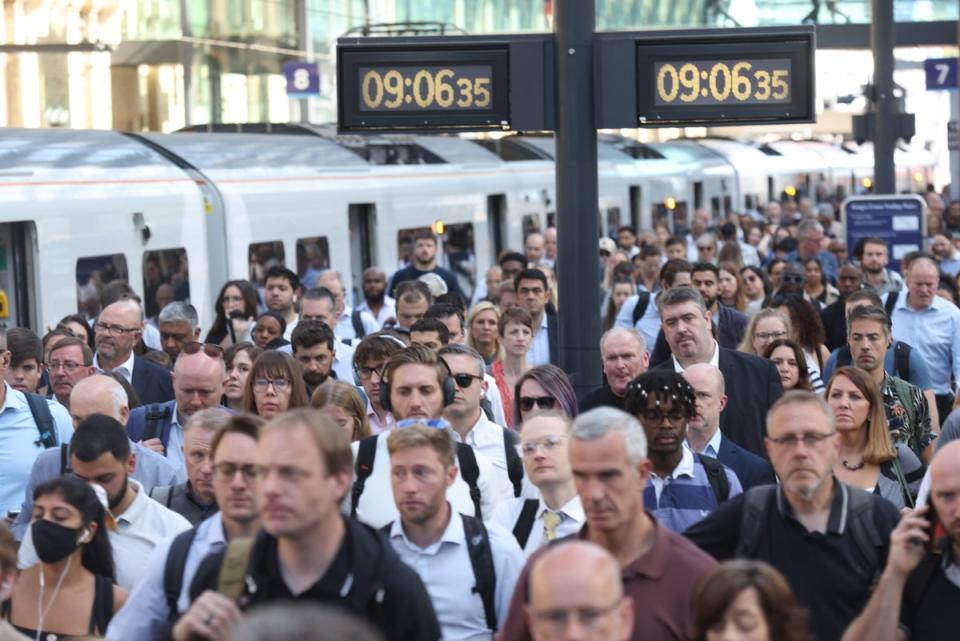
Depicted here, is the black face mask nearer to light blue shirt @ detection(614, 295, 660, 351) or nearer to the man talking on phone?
the man talking on phone

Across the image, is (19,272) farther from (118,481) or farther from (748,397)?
(118,481)

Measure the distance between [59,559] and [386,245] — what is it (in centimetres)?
1440

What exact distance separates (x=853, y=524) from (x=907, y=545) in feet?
1.32

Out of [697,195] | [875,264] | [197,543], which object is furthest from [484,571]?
[697,195]

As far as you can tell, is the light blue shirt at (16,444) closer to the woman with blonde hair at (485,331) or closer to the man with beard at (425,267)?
the woman with blonde hair at (485,331)

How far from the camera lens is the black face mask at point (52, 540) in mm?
5375

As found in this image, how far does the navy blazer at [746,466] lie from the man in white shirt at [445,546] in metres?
1.92

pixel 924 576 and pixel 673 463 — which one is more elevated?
pixel 673 463

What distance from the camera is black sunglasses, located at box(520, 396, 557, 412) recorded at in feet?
25.4

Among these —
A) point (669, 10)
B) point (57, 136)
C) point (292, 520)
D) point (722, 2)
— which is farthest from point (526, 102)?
point (669, 10)

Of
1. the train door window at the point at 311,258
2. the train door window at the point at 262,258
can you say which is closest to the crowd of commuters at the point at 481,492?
the train door window at the point at 262,258

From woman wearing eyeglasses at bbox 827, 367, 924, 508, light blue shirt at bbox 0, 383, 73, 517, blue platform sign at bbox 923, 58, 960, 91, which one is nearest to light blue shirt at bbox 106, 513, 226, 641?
woman wearing eyeglasses at bbox 827, 367, 924, 508

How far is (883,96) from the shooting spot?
2031 cm

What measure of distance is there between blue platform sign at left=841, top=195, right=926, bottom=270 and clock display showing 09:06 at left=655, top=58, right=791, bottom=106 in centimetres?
1010
